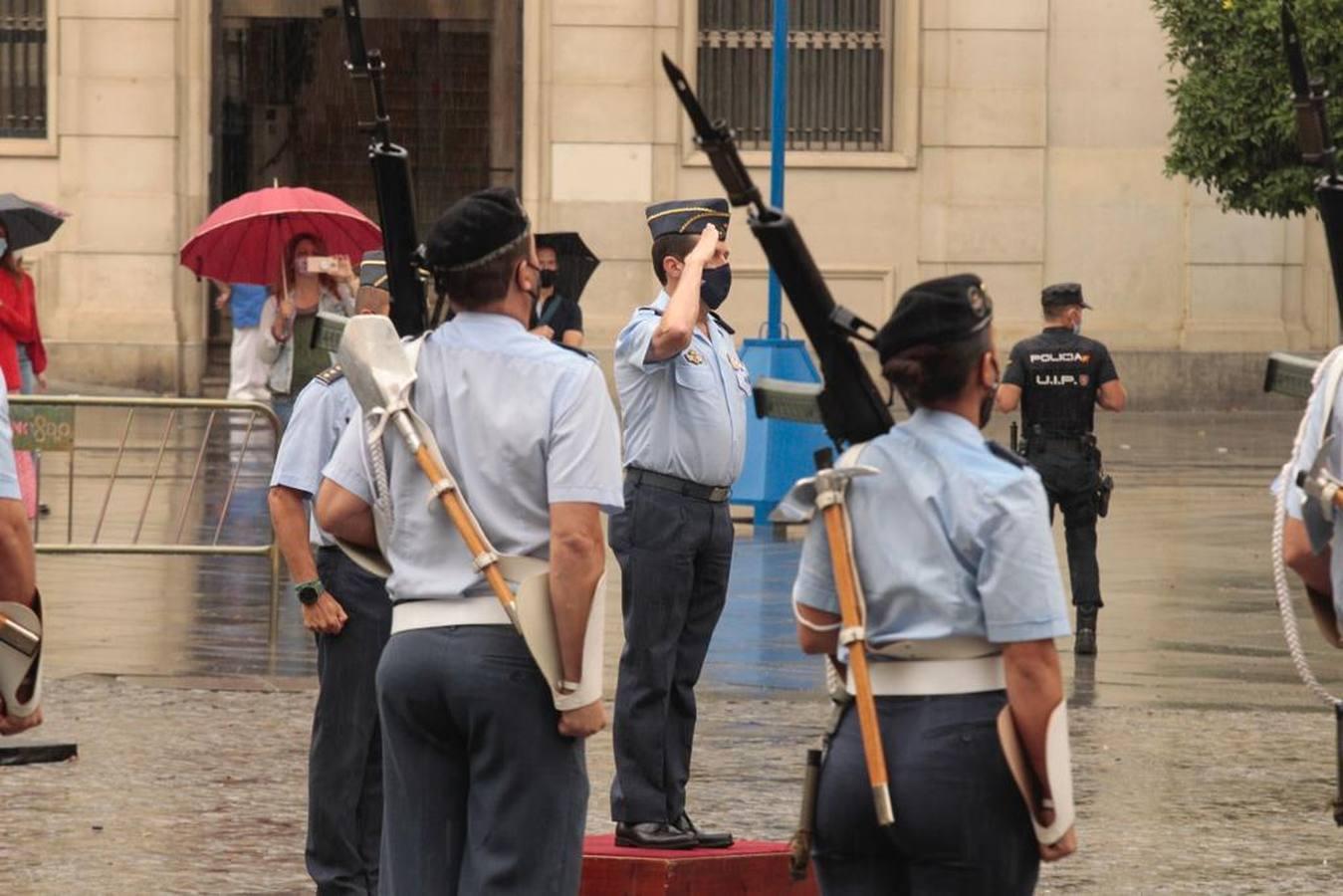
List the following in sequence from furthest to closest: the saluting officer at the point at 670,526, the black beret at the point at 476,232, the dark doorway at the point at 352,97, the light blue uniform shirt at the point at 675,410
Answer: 1. the dark doorway at the point at 352,97
2. the light blue uniform shirt at the point at 675,410
3. the saluting officer at the point at 670,526
4. the black beret at the point at 476,232

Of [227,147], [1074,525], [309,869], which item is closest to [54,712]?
[309,869]

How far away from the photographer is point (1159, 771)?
948cm

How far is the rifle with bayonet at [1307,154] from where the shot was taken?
592cm

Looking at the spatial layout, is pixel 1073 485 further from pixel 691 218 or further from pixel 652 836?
pixel 652 836

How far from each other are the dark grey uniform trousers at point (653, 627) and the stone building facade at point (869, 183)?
19.2 m

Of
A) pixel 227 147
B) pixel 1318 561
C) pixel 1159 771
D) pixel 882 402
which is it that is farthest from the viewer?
pixel 227 147

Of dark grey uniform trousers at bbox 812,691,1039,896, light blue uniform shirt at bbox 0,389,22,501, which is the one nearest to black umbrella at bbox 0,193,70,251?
light blue uniform shirt at bbox 0,389,22,501

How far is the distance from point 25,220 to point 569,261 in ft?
16.3

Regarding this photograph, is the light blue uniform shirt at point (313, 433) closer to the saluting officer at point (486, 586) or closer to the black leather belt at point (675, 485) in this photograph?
the black leather belt at point (675, 485)

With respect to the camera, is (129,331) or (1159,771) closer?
(1159,771)

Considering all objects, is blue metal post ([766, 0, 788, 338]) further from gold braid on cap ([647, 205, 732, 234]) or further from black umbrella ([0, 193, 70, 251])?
gold braid on cap ([647, 205, 732, 234])

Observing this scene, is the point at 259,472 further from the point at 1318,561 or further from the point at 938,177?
the point at 938,177

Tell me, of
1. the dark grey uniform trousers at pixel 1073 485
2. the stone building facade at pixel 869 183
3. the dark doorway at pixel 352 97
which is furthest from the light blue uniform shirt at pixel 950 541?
the dark doorway at pixel 352 97

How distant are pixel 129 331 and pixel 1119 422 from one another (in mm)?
9799
